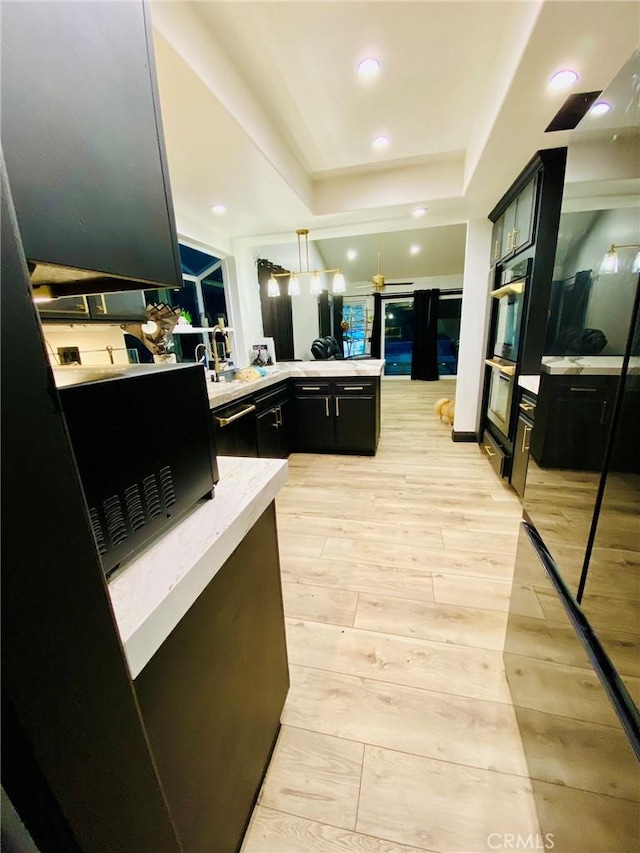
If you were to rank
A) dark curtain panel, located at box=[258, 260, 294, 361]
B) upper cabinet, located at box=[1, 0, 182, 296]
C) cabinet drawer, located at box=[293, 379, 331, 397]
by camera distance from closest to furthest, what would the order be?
upper cabinet, located at box=[1, 0, 182, 296] < cabinet drawer, located at box=[293, 379, 331, 397] < dark curtain panel, located at box=[258, 260, 294, 361]

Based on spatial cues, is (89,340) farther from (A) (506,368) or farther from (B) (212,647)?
(A) (506,368)

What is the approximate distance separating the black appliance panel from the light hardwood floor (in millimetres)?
1043

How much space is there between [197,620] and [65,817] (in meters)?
0.36

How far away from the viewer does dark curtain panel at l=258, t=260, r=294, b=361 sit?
14.1ft

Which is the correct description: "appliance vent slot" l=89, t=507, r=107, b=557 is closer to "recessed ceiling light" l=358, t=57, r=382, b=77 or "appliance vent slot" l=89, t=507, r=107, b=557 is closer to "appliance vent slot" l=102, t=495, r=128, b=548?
"appliance vent slot" l=102, t=495, r=128, b=548

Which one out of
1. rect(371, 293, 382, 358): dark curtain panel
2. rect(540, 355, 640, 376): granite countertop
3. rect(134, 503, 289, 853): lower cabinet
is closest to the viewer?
rect(134, 503, 289, 853): lower cabinet

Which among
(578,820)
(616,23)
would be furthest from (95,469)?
(616,23)

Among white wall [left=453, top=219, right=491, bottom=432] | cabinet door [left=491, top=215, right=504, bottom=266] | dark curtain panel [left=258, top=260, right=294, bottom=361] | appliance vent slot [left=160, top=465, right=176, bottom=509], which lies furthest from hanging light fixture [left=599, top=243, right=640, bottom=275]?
dark curtain panel [left=258, top=260, right=294, bottom=361]

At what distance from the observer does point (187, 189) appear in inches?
102

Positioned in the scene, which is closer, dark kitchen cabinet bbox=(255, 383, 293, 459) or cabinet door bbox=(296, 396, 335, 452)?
dark kitchen cabinet bbox=(255, 383, 293, 459)

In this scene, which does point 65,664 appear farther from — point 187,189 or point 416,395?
point 416,395

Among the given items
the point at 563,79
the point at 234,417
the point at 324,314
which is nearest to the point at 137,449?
the point at 234,417

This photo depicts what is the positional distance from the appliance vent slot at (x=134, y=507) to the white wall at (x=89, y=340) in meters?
1.69

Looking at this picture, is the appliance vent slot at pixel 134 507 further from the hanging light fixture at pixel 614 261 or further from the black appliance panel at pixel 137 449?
the hanging light fixture at pixel 614 261
